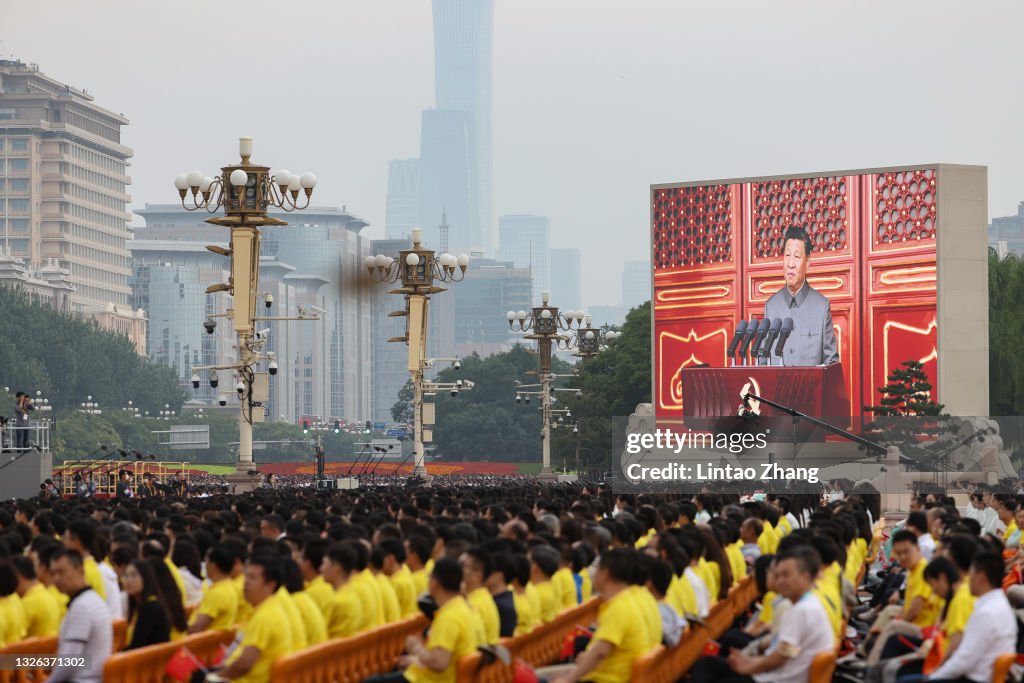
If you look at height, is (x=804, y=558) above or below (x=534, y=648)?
above

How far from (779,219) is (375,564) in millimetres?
56673

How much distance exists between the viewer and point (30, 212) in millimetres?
175625

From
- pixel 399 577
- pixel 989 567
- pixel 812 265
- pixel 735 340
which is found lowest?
pixel 399 577

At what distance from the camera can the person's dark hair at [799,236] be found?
68250 mm

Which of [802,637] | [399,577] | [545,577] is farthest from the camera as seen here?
[399,577]

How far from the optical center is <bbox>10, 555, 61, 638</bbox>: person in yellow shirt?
40.9ft

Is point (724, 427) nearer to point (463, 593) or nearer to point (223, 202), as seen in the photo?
point (223, 202)

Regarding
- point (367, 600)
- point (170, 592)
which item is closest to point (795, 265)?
point (367, 600)

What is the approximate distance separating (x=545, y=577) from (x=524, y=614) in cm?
94

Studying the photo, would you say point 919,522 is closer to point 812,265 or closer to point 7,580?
point 7,580

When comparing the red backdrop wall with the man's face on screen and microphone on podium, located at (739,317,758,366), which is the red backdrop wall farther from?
microphone on podium, located at (739,317,758,366)

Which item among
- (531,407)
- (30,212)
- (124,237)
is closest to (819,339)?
(531,407)

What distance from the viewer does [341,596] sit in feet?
41.5

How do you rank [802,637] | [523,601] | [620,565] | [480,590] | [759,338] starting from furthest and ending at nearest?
[759,338]
[523,601]
[480,590]
[620,565]
[802,637]
